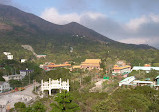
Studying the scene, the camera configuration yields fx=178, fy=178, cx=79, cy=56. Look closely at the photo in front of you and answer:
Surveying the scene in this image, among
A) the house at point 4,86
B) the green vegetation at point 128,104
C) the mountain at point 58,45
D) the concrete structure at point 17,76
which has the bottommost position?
the house at point 4,86

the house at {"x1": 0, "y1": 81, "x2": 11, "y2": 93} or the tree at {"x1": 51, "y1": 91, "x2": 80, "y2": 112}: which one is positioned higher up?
the tree at {"x1": 51, "y1": 91, "x2": 80, "y2": 112}

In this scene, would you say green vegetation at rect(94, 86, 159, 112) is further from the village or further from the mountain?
the mountain

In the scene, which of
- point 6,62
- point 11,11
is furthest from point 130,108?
point 11,11

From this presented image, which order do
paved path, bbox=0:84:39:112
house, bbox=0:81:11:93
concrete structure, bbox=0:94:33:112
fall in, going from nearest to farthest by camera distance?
concrete structure, bbox=0:94:33:112 → paved path, bbox=0:84:39:112 → house, bbox=0:81:11:93

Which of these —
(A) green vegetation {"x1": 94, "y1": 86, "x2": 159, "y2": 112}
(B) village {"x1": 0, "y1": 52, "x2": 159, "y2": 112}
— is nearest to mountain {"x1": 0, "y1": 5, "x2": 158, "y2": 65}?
(B) village {"x1": 0, "y1": 52, "x2": 159, "y2": 112}

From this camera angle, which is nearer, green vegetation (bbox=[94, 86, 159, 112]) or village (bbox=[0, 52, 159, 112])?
green vegetation (bbox=[94, 86, 159, 112])

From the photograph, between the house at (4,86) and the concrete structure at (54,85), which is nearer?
the concrete structure at (54,85)

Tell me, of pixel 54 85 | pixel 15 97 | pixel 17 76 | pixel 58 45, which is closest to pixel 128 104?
pixel 54 85

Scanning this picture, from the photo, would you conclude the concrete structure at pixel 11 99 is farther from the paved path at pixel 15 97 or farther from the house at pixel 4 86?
the house at pixel 4 86

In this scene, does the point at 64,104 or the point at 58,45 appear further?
the point at 58,45

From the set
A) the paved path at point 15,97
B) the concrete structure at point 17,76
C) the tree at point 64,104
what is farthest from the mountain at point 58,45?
the tree at point 64,104

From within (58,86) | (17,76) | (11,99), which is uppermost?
(58,86)

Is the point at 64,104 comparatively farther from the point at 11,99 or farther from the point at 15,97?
the point at 15,97

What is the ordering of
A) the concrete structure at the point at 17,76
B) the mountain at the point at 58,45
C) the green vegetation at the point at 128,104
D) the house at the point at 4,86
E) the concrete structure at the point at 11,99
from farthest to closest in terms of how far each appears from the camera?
1. the mountain at the point at 58,45
2. the concrete structure at the point at 17,76
3. the house at the point at 4,86
4. the concrete structure at the point at 11,99
5. the green vegetation at the point at 128,104
